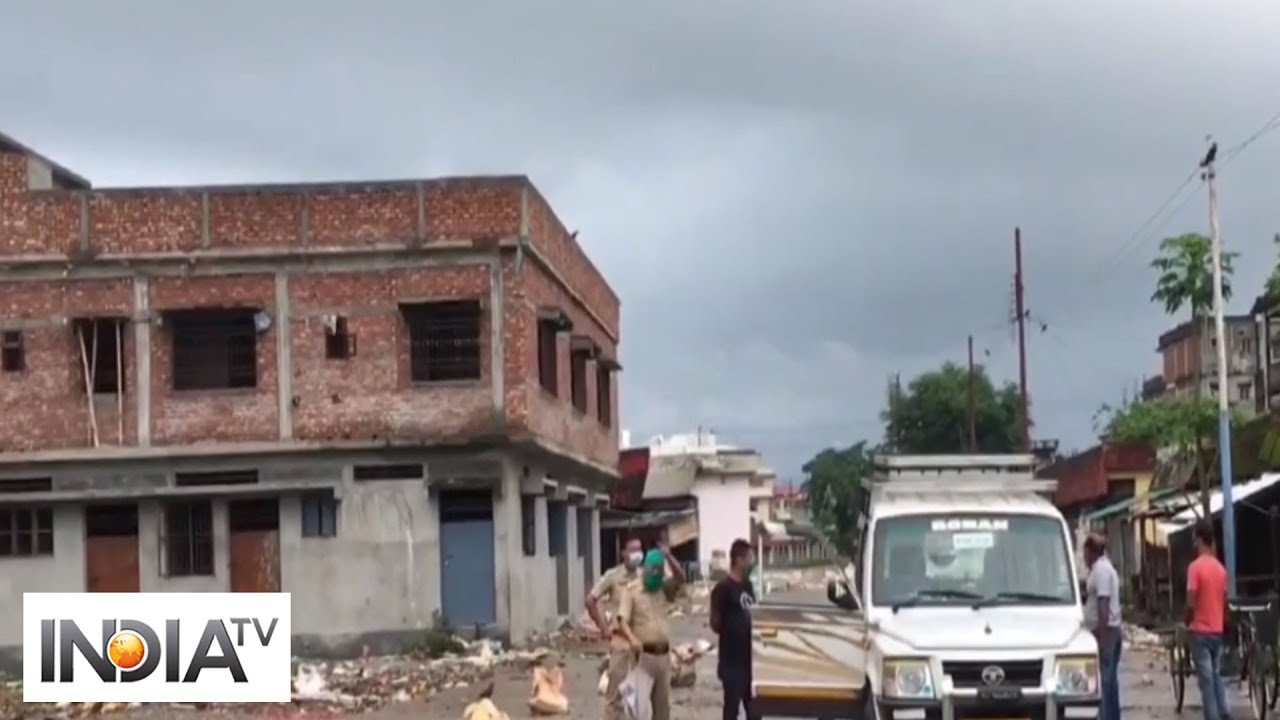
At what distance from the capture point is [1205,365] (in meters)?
102

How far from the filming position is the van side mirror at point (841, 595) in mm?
15625

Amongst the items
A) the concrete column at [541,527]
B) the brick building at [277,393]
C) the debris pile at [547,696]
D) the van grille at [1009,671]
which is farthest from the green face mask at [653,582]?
the concrete column at [541,527]

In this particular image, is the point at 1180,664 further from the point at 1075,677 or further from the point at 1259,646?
the point at 1075,677

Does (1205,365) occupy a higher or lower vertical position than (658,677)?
higher

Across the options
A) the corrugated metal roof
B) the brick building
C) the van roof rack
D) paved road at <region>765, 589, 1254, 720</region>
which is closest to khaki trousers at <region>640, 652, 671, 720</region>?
paved road at <region>765, 589, 1254, 720</region>

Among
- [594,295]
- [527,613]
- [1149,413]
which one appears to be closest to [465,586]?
[527,613]

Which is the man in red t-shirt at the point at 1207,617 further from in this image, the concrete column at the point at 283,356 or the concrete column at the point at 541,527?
the concrete column at the point at 541,527

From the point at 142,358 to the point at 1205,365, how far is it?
77.3m

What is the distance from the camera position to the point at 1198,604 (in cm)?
1797

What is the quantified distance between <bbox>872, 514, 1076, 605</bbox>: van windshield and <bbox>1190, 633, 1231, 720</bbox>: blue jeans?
3.19 metres

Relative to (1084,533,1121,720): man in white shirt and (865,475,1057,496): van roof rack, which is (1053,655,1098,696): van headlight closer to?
(865,475,1057,496): van roof rack

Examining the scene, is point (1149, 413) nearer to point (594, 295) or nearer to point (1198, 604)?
point (594, 295)

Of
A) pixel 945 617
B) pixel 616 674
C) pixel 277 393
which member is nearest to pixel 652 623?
pixel 616 674

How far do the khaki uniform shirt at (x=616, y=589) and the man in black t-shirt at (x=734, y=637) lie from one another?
0.78 m
